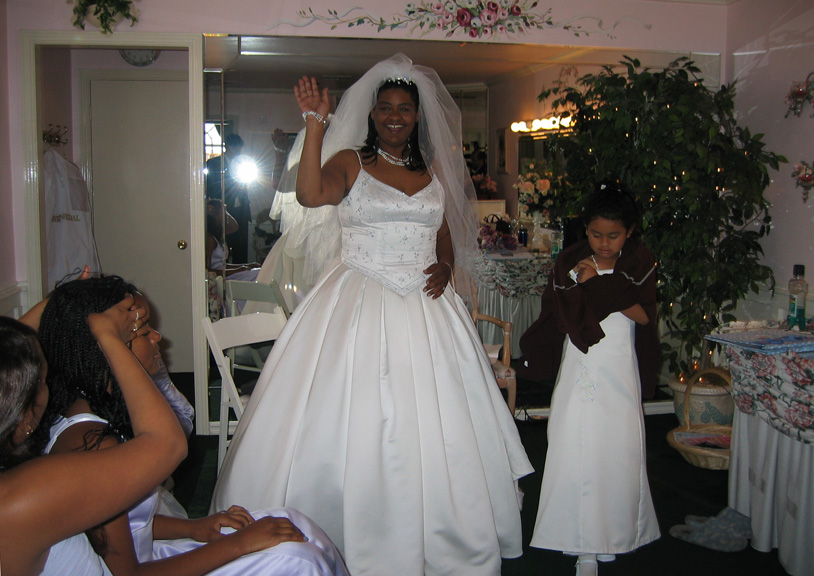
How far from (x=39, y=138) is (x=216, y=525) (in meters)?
2.95

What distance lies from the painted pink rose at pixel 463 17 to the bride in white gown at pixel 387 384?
142 centimetres

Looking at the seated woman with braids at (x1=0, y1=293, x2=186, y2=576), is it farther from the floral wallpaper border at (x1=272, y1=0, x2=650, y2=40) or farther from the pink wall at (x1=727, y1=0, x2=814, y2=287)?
the pink wall at (x1=727, y1=0, x2=814, y2=287)

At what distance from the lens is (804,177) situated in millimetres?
3627

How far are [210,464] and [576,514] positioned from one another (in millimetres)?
2040

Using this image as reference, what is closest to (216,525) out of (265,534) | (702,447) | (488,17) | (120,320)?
(265,534)

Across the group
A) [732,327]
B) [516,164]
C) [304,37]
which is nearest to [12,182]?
[304,37]

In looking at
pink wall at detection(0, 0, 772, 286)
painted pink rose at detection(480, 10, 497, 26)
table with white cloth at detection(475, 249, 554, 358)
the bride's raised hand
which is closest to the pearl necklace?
the bride's raised hand

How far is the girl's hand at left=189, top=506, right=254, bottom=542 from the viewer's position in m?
1.63

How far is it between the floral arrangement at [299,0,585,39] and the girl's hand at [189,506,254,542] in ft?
9.61

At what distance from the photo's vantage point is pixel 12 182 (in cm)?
378

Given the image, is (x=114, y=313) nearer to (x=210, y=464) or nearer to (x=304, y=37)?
(x=210, y=464)

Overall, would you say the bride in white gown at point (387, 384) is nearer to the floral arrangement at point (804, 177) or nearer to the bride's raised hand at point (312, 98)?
the bride's raised hand at point (312, 98)

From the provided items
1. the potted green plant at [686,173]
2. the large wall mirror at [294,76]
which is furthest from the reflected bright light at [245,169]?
the potted green plant at [686,173]

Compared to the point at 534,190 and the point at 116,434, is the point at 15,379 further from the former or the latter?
the point at 534,190
